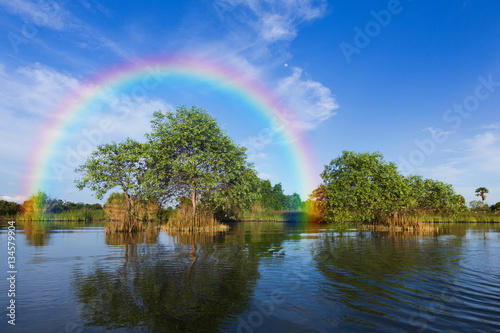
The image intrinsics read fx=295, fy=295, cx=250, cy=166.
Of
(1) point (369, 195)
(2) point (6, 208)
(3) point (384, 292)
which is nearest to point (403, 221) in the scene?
(1) point (369, 195)

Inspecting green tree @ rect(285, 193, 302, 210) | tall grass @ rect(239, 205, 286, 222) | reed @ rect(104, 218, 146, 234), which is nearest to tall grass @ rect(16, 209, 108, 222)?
reed @ rect(104, 218, 146, 234)

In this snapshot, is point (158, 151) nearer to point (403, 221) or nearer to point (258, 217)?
point (403, 221)

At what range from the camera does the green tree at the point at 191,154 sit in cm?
3656

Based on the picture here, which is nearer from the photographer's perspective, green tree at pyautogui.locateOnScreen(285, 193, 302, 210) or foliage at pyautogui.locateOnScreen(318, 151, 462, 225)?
foliage at pyautogui.locateOnScreen(318, 151, 462, 225)

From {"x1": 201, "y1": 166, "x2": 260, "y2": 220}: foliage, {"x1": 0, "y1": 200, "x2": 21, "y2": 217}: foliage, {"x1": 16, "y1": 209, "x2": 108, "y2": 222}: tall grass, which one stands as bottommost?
{"x1": 16, "y1": 209, "x2": 108, "y2": 222}: tall grass

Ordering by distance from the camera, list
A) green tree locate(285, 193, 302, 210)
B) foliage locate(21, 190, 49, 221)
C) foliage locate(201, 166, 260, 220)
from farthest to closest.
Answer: green tree locate(285, 193, 302, 210) < foliage locate(21, 190, 49, 221) < foliage locate(201, 166, 260, 220)

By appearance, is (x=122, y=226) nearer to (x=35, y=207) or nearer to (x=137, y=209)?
(x=137, y=209)

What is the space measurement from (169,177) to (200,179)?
6.43m

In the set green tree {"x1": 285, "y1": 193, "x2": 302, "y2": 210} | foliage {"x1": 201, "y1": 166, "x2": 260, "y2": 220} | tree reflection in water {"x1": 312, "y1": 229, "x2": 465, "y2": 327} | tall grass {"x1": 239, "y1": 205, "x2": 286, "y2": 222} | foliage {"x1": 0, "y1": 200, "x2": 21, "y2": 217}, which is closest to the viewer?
tree reflection in water {"x1": 312, "y1": 229, "x2": 465, "y2": 327}

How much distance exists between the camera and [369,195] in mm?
40781

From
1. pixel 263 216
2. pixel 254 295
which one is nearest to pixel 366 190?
pixel 254 295

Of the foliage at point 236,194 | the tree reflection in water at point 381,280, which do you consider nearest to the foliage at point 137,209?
the foliage at point 236,194

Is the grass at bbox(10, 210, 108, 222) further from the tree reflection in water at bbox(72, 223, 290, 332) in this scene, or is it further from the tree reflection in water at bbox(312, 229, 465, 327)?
the tree reflection in water at bbox(312, 229, 465, 327)

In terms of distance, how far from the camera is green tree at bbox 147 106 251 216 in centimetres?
3656
